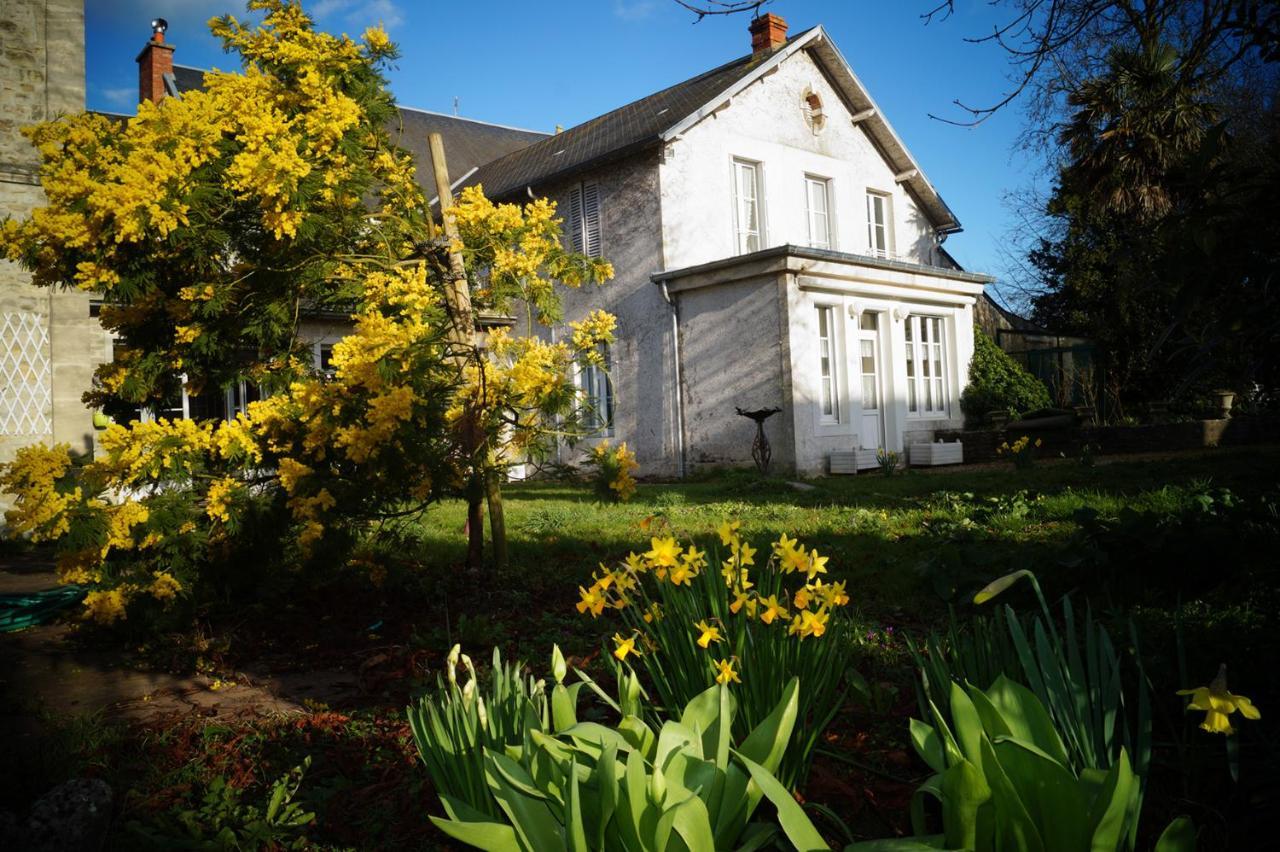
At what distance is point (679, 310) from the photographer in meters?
15.1

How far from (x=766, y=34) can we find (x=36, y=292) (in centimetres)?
1397

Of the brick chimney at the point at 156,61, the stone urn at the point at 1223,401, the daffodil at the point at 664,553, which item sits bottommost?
the daffodil at the point at 664,553

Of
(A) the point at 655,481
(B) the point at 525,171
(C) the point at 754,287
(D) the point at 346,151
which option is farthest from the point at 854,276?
(D) the point at 346,151

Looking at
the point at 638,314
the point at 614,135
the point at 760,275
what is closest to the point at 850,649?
the point at 760,275

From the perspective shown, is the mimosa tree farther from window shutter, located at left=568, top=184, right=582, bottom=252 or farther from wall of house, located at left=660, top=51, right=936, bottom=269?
window shutter, located at left=568, top=184, right=582, bottom=252

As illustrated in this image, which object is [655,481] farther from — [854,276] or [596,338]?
[596,338]

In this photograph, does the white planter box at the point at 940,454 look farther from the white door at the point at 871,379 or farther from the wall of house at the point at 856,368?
the white door at the point at 871,379

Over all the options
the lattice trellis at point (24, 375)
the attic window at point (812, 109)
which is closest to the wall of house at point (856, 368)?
the attic window at point (812, 109)

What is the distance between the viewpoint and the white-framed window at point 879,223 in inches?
731

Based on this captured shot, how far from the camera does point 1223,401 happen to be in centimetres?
1548

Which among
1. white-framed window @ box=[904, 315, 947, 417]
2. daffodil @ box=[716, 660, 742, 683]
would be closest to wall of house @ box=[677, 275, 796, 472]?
white-framed window @ box=[904, 315, 947, 417]

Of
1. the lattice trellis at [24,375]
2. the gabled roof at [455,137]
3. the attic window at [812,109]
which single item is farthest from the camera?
the gabled roof at [455,137]

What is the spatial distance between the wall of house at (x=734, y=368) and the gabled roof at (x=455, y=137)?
31.1 ft

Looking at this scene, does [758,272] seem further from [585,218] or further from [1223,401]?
[1223,401]
